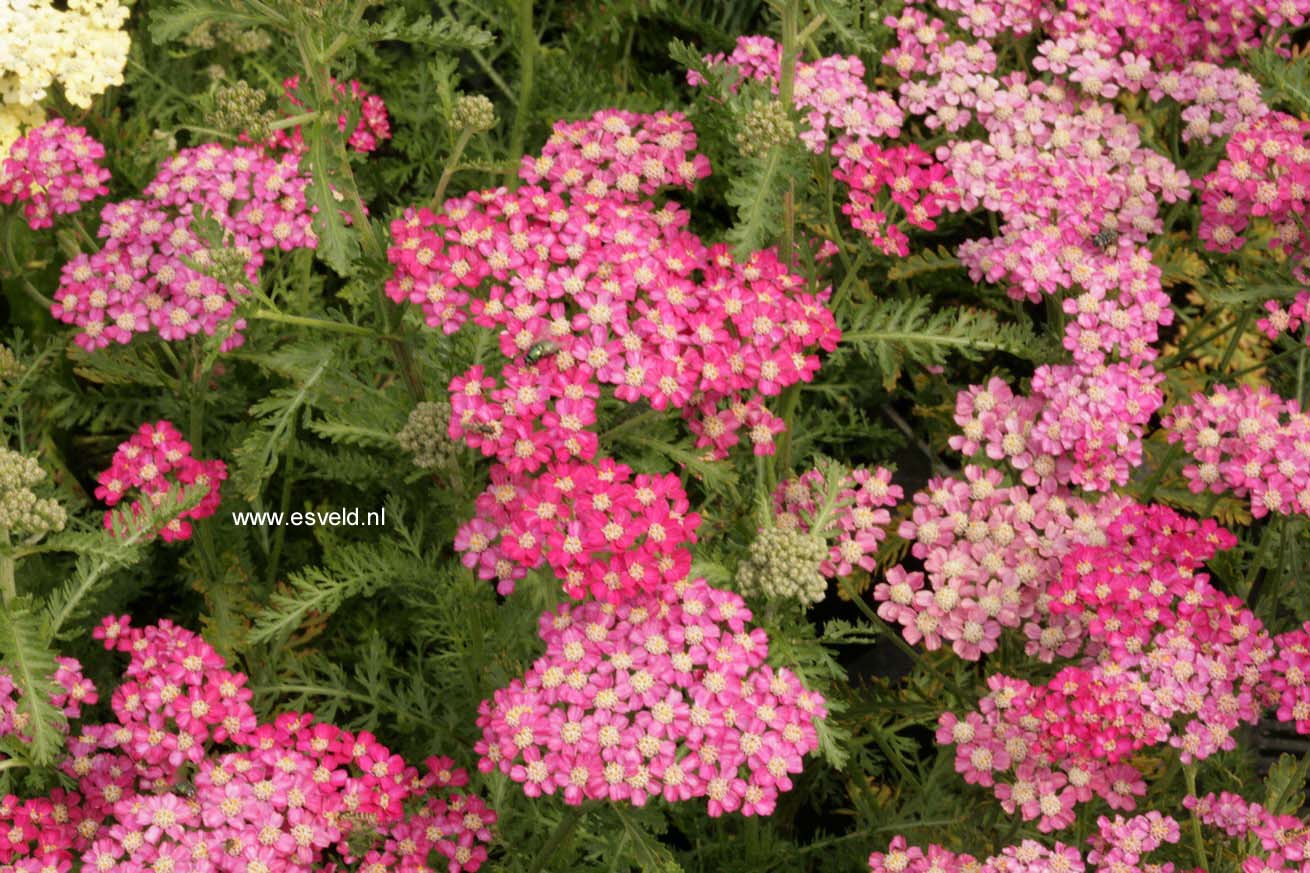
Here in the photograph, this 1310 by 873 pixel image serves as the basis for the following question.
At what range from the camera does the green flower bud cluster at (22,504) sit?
8.89 ft

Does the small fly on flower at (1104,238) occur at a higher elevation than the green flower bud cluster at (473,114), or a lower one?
lower

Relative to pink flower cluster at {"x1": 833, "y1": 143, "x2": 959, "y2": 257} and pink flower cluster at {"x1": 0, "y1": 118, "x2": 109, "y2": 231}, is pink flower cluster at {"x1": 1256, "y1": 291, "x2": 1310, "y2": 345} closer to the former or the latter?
pink flower cluster at {"x1": 833, "y1": 143, "x2": 959, "y2": 257}

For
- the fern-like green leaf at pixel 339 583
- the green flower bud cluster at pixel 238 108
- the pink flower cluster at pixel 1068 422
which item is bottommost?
the fern-like green leaf at pixel 339 583

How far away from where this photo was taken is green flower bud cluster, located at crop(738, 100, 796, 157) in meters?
2.91

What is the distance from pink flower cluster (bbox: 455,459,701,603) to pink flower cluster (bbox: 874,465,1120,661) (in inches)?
24.3

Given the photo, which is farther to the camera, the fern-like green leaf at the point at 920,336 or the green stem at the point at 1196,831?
the fern-like green leaf at the point at 920,336

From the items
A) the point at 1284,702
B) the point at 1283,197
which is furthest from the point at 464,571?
the point at 1283,197

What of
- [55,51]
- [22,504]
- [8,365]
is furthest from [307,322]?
[55,51]

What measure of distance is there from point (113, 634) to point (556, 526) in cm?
103

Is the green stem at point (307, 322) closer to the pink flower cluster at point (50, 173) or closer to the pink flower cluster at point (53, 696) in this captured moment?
the pink flower cluster at point (53, 696)

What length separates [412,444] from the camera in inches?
114

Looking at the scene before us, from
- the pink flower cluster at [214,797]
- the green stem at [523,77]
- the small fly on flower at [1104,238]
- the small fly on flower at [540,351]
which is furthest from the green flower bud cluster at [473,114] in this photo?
the small fly on flower at [1104,238]

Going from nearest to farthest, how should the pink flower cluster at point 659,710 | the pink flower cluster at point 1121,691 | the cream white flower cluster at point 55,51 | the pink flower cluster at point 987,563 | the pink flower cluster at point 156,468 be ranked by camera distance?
1. the pink flower cluster at point 659,710
2. the pink flower cluster at point 1121,691
3. the pink flower cluster at point 987,563
4. the pink flower cluster at point 156,468
5. the cream white flower cluster at point 55,51

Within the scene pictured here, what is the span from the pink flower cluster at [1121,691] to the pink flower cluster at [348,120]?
165 centimetres
